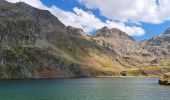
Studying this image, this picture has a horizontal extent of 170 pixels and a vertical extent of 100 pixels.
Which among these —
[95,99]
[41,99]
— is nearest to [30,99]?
[41,99]

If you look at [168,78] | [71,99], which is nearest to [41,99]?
[71,99]

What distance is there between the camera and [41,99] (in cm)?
9750

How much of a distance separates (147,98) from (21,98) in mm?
39343

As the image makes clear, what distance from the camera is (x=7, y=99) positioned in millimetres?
98562

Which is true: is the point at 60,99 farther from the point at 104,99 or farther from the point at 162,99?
the point at 162,99

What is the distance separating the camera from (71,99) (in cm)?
10162

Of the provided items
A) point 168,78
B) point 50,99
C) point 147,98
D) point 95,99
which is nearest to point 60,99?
point 50,99

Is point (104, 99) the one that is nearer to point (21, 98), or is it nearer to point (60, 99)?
point (60, 99)

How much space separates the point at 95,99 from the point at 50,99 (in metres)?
13.7

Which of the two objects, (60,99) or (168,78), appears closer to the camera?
(60,99)

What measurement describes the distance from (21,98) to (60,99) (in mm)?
12535

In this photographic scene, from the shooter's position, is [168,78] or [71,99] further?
[168,78]

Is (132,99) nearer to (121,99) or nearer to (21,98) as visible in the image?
(121,99)

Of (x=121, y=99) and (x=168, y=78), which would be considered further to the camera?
(x=168, y=78)
